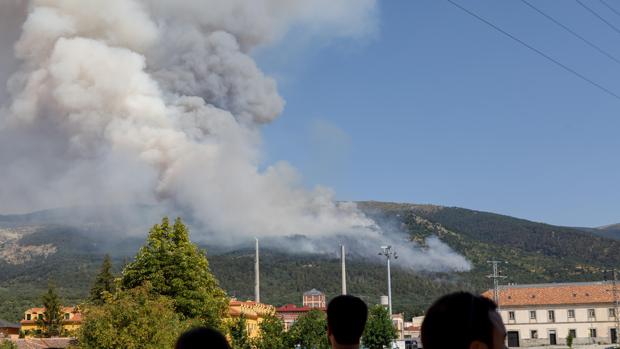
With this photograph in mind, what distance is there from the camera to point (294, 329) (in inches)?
2502

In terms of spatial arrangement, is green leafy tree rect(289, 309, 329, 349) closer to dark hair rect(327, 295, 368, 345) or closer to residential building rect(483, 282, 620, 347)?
residential building rect(483, 282, 620, 347)

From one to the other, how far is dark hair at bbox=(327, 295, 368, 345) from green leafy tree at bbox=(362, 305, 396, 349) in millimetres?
62337

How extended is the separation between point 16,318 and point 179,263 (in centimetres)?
8458

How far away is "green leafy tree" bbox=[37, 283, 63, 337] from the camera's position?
8050 centimetres

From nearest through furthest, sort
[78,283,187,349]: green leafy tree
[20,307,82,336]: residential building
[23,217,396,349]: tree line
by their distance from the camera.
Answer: [78,283,187,349]: green leafy tree → [23,217,396,349]: tree line → [20,307,82,336]: residential building

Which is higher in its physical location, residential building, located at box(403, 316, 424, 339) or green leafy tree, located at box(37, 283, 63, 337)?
green leafy tree, located at box(37, 283, 63, 337)

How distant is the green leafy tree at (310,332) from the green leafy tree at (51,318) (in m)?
29.0

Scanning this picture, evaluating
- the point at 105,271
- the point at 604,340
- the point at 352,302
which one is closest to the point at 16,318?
the point at 105,271

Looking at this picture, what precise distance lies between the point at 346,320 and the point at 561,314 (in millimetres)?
94127

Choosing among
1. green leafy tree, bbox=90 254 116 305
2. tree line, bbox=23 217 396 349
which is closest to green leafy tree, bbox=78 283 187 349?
tree line, bbox=23 217 396 349

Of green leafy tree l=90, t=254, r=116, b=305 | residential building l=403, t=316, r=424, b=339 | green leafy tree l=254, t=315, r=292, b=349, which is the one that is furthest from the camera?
residential building l=403, t=316, r=424, b=339

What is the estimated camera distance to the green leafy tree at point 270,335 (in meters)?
55.5

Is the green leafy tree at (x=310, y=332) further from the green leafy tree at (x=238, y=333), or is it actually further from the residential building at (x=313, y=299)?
the residential building at (x=313, y=299)

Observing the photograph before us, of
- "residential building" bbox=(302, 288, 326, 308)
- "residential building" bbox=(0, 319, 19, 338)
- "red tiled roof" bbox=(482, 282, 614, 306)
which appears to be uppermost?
"residential building" bbox=(302, 288, 326, 308)
